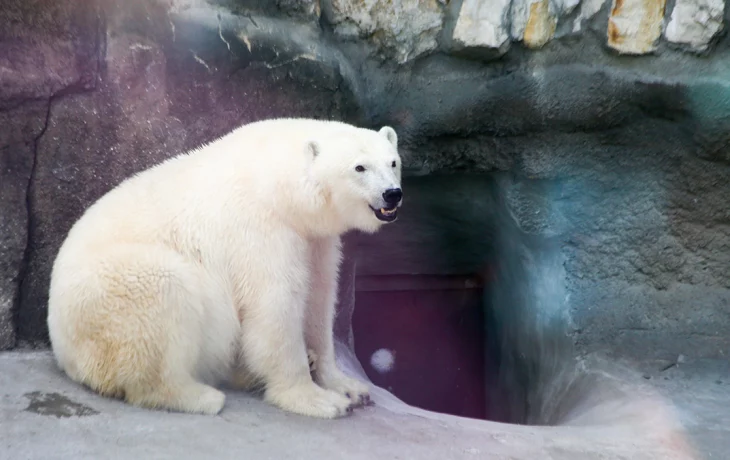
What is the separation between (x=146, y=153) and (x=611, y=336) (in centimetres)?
286

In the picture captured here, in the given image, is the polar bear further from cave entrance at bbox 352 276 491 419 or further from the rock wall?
cave entrance at bbox 352 276 491 419

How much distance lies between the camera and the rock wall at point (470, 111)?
3725mm

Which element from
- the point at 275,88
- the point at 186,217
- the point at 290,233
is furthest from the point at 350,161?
the point at 275,88

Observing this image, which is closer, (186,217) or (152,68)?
(186,217)

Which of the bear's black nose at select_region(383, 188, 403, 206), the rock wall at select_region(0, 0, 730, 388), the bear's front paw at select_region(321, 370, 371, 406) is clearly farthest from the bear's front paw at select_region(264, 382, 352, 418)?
the rock wall at select_region(0, 0, 730, 388)

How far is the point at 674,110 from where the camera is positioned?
4270mm

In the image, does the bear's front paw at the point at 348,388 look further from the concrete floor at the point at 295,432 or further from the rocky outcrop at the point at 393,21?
the rocky outcrop at the point at 393,21

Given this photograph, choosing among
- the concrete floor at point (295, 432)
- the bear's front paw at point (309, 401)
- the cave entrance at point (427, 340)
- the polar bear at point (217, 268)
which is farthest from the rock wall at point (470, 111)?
the cave entrance at point (427, 340)

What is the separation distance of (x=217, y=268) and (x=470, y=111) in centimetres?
196

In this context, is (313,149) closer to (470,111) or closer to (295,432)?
(295,432)

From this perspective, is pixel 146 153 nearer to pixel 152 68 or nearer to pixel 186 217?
pixel 152 68

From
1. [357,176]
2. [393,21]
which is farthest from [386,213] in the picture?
[393,21]

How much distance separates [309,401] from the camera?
10.7 feet

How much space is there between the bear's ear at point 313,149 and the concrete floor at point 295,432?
1090 millimetres
